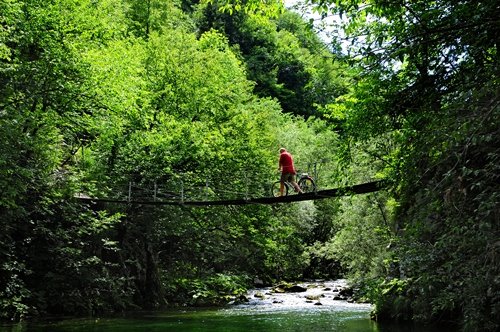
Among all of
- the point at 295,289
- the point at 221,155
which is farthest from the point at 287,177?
the point at 295,289

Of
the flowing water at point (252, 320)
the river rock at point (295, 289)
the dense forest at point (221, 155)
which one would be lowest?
the flowing water at point (252, 320)

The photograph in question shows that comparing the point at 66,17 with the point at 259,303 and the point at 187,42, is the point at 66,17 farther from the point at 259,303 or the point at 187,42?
the point at 259,303

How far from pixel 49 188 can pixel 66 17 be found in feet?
11.8

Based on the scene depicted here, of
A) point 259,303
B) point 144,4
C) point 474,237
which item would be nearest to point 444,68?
point 474,237

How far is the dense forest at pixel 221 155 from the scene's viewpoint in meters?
4.15

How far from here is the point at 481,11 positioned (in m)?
3.61

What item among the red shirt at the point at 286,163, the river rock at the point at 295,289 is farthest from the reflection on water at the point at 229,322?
the river rock at the point at 295,289

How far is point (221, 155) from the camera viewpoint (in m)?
15.2

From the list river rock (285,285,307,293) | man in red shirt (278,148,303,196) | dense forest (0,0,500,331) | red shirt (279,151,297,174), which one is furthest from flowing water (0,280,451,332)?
river rock (285,285,307,293)

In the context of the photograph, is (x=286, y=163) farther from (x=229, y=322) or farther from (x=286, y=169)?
(x=229, y=322)

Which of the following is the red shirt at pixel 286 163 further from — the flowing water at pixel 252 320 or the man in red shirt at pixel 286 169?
the flowing water at pixel 252 320

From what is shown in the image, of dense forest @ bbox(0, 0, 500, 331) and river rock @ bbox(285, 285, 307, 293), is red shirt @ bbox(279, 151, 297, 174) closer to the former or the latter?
dense forest @ bbox(0, 0, 500, 331)

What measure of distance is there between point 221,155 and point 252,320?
16.4 feet

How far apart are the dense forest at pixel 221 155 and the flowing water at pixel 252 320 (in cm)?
80
